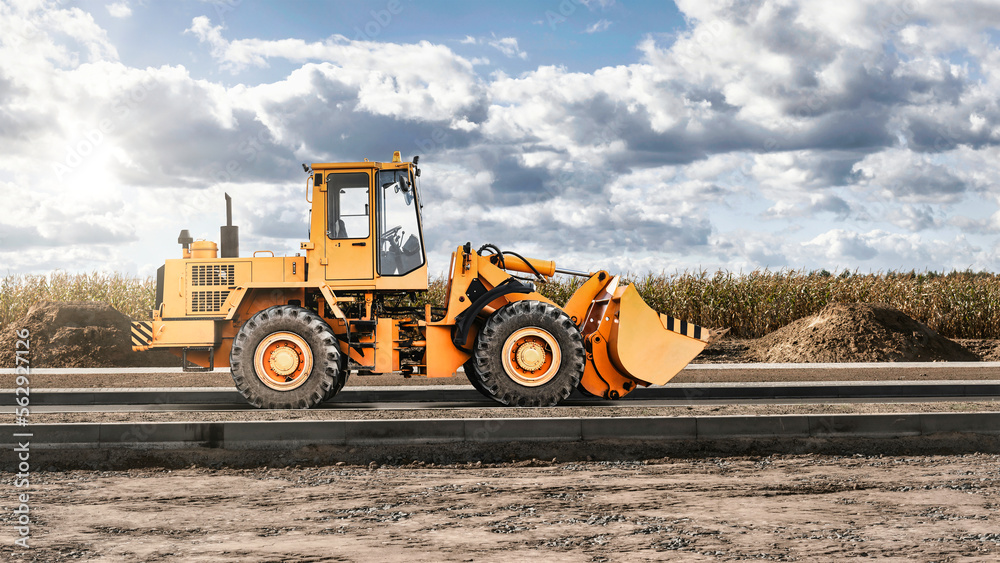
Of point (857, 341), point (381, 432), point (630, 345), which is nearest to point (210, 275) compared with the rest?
point (381, 432)

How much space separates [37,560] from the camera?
411cm

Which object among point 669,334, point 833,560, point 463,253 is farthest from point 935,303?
point 833,560

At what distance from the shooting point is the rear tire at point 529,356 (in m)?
9.27

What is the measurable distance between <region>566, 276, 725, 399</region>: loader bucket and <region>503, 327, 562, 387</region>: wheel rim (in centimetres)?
58

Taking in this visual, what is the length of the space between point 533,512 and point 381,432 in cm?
210

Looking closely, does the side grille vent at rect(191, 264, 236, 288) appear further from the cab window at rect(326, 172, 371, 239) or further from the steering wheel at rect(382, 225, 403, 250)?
the steering wheel at rect(382, 225, 403, 250)

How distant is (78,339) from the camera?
17938 millimetres

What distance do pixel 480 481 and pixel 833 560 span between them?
2.60 m

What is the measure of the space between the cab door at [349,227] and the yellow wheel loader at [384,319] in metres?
0.01

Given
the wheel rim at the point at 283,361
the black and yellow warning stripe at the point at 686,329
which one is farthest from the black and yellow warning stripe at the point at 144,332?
the black and yellow warning stripe at the point at 686,329

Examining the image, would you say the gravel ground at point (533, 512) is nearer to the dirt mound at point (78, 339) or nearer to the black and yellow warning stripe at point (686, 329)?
the black and yellow warning stripe at point (686, 329)

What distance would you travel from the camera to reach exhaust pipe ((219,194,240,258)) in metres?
10.5

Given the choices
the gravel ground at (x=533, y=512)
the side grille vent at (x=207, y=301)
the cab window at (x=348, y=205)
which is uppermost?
the cab window at (x=348, y=205)

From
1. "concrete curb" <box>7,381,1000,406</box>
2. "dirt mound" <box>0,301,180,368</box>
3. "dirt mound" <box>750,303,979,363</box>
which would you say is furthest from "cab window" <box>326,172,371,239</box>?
"dirt mound" <box>750,303,979,363</box>
